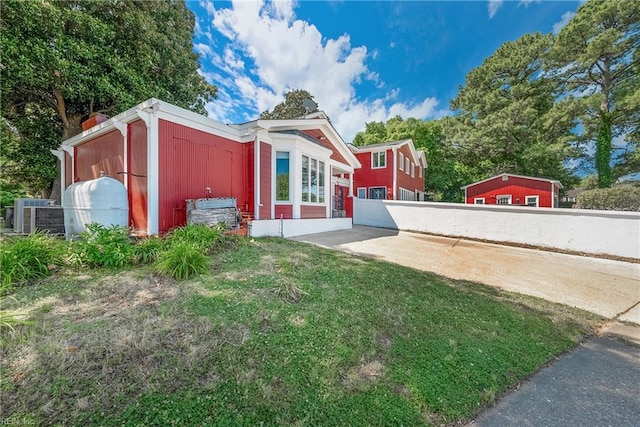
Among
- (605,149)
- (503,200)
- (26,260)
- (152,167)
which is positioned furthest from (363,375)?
(605,149)

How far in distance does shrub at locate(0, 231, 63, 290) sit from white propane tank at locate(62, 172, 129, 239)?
1417 mm

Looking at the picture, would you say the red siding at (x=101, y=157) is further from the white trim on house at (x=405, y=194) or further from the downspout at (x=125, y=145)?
the white trim on house at (x=405, y=194)

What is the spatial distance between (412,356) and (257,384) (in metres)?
1.56

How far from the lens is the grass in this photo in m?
1.82

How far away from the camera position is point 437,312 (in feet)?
11.6

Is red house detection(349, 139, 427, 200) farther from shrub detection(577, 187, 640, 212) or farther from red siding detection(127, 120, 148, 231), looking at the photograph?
red siding detection(127, 120, 148, 231)

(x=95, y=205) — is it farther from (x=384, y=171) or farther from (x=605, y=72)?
(x=605, y=72)

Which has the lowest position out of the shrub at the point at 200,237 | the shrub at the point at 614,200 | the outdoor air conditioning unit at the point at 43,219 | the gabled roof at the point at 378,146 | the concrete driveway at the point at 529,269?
the concrete driveway at the point at 529,269

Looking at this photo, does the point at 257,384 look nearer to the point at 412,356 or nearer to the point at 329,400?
the point at 329,400

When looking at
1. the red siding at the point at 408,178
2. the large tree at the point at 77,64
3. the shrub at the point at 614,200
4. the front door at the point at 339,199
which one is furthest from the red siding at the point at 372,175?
the large tree at the point at 77,64

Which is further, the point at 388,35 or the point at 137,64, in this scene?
the point at 388,35

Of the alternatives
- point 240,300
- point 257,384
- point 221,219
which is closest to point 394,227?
point 221,219

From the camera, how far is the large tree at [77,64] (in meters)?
8.30

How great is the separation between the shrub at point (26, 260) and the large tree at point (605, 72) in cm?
2760
